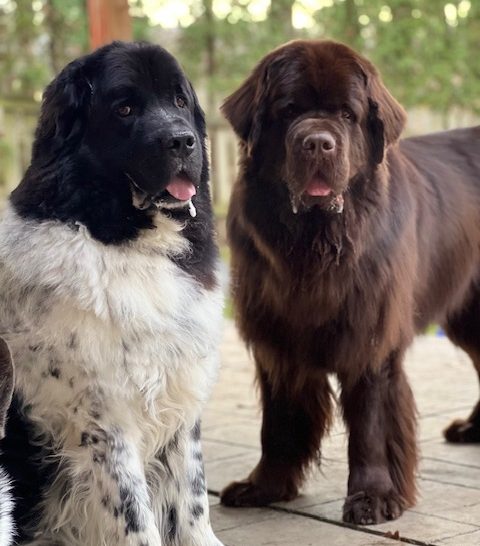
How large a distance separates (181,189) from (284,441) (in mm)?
1359

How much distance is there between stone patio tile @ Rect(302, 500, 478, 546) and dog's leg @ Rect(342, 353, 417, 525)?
42 millimetres

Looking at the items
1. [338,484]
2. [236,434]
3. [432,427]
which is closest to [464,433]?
[432,427]

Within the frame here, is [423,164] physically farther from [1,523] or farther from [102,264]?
[1,523]

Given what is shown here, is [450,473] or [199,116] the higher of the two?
[199,116]

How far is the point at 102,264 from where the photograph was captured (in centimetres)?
279

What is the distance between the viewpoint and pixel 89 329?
276 centimetres

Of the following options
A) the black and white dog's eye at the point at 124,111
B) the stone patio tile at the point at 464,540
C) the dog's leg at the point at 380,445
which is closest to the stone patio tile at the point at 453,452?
the dog's leg at the point at 380,445

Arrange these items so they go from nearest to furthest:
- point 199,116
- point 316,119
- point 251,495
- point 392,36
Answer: point 199,116 → point 316,119 → point 251,495 → point 392,36

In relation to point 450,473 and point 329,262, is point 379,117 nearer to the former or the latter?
point 329,262

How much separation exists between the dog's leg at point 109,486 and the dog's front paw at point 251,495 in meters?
0.92

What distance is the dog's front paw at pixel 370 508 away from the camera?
3.37 meters

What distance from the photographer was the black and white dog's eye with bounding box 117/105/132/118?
2.79 metres

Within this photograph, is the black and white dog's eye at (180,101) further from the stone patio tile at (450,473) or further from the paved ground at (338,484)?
the stone patio tile at (450,473)

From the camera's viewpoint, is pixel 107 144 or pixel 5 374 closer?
pixel 5 374
